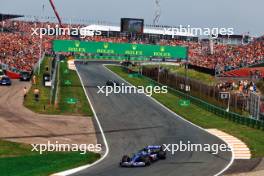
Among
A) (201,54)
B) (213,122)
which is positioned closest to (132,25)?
(201,54)

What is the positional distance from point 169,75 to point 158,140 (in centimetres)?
4095

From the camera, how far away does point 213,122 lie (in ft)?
179

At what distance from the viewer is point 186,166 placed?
108ft

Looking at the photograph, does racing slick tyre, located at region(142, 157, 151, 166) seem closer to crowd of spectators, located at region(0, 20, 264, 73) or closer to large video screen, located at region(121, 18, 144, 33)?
crowd of spectators, located at region(0, 20, 264, 73)

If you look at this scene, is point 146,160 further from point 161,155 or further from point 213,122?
point 213,122

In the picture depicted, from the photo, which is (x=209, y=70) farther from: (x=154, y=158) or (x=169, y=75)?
(x=154, y=158)

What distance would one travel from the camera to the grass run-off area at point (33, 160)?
30927mm

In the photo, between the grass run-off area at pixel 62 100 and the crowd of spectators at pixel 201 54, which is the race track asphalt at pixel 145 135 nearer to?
the grass run-off area at pixel 62 100

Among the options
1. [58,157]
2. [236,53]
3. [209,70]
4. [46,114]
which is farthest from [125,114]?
[236,53]

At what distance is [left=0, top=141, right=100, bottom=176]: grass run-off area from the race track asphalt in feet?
4.71

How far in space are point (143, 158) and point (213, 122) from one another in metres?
22.8

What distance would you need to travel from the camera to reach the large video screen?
86.2m

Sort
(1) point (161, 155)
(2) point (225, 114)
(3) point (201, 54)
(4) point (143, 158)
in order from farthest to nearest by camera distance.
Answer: (3) point (201, 54) → (2) point (225, 114) → (1) point (161, 155) → (4) point (143, 158)

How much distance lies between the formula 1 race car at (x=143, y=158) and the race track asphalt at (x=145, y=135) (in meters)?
0.43
